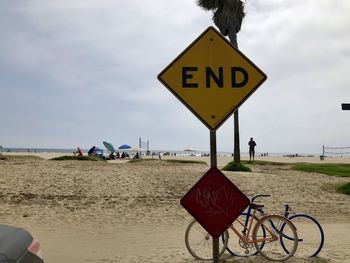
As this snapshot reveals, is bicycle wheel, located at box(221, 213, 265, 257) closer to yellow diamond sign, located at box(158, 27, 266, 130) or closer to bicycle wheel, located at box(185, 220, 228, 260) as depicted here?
bicycle wheel, located at box(185, 220, 228, 260)

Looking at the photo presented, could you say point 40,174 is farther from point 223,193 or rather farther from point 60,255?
point 223,193

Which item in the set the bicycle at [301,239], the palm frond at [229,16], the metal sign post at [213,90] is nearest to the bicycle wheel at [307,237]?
the bicycle at [301,239]

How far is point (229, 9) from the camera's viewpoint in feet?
83.7

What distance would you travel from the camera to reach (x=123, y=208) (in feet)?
40.7

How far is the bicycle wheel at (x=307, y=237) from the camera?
7566 mm

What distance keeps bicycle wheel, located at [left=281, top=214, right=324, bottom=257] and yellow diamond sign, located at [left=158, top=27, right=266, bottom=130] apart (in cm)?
340

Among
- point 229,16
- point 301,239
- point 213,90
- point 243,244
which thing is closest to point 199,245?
point 243,244

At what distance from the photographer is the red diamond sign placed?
4703 millimetres

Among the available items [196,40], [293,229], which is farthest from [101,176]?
[196,40]

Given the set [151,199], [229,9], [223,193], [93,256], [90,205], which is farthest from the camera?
[229,9]

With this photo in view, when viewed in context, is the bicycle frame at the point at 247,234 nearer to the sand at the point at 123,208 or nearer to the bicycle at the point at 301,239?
the bicycle at the point at 301,239

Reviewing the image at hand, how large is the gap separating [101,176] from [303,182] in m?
7.22

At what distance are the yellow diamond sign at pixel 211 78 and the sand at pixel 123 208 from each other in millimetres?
3362

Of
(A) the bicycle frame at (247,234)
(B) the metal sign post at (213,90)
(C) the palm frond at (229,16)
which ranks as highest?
(C) the palm frond at (229,16)
